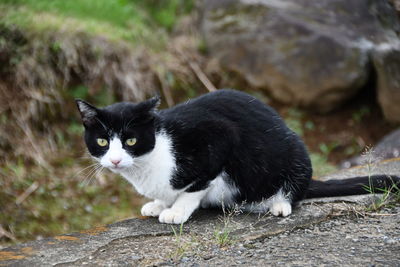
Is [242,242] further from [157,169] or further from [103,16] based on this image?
[103,16]

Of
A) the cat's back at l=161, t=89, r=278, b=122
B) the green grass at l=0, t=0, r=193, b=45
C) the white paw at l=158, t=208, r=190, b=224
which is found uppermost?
the green grass at l=0, t=0, r=193, b=45

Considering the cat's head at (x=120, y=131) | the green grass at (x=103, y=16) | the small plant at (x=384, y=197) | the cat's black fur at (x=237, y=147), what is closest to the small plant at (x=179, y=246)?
the cat's black fur at (x=237, y=147)

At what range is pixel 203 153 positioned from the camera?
2.39m

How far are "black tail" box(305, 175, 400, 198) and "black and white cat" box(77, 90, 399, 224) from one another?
0.01m

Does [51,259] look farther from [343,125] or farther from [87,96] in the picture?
[343,125]

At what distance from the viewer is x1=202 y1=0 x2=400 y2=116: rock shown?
480 cm

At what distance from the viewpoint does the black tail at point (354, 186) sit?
256 cm

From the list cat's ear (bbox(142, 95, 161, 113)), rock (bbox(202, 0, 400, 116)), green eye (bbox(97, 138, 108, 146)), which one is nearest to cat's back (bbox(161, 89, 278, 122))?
cat's ear (bbox(142, 95, 161, 113))

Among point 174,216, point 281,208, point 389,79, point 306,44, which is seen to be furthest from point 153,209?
point 389,79

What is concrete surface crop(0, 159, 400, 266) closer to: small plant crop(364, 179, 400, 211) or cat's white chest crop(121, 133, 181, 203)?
small plant crop(364, 179, 400, 211)

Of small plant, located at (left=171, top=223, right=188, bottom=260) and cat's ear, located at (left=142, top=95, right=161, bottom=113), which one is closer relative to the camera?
small plant, located at (left=171, top=223, right=188, bottom=260)

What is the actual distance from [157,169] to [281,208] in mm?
645

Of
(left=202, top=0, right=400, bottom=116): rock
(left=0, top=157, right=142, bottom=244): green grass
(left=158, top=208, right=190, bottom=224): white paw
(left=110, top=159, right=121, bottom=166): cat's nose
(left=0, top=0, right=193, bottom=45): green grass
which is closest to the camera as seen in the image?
(left=110, top=159, right=121, bottom=166): cat's nose

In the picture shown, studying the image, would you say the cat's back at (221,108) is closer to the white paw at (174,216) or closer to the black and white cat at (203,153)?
the black and white cat at (203,153)
